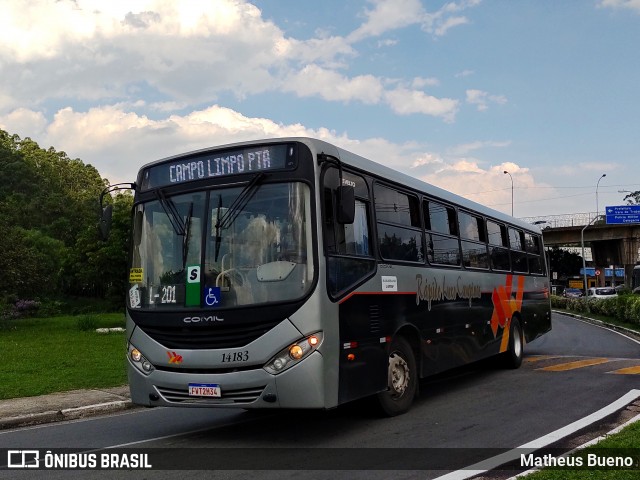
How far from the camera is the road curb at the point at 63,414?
31.9 ft

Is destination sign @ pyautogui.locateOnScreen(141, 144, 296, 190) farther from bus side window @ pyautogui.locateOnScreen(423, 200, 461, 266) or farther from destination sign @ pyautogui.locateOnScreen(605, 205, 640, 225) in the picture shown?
destination sign @ pyautogui.locateOnScreen(605, 205, 640, 225)

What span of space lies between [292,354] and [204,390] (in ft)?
3.46

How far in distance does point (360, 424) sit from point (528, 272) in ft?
30.3

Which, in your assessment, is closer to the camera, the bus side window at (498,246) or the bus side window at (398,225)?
the bus side window at (398,225)

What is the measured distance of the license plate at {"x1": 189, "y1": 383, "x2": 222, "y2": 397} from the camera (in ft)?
23.8

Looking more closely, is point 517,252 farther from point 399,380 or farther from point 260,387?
point 260,387

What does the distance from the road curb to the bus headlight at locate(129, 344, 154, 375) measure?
2.87 m

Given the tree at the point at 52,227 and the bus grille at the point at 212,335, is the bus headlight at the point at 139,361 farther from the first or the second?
the tree at the point at 52,227

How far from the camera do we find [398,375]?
8969mm

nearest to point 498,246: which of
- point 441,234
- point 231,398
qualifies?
point 441,234

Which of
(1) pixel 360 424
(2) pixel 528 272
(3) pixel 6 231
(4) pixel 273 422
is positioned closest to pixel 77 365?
(4) pixel 273 422

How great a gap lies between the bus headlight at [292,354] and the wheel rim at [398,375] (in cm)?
198

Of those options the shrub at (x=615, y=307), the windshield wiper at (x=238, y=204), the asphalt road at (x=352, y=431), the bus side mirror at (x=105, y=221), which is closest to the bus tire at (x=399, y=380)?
the asphalt road at (x=352, y=431)

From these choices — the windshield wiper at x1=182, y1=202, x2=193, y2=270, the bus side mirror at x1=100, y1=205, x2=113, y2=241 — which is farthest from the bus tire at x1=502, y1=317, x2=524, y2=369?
the bus side mirror at x1=100, y1=205, x2=113, y2=241
